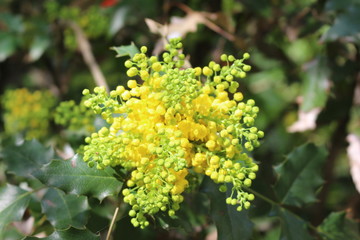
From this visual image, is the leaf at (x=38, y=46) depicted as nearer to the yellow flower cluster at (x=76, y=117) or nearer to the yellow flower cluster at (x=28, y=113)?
the yellow flower cluster at (x=28, y=113)

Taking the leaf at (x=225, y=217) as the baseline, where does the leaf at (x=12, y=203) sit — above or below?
below

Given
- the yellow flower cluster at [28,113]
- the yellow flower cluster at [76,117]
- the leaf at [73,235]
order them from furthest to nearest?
1. the yellow flower cluster at [28,113]
2. the yellow flower cluster at [76,117]
3. the leaf at [73,235]

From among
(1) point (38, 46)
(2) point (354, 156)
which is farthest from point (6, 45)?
(2) point (354, 156)

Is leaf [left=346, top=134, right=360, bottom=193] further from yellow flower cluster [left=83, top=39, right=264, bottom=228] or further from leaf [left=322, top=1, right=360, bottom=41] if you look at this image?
yellow flower cluster [left=83, top=39, right=264, bottom=228]

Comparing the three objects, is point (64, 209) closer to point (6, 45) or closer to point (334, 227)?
point (334, 227)

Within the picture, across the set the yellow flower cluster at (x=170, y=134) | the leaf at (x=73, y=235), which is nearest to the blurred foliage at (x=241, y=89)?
the leaf at (x=73, y=235)

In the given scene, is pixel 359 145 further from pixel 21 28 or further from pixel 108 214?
pixel 21 28

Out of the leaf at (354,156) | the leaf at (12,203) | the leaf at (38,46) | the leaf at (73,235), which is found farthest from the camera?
the leaf at (38,46)
